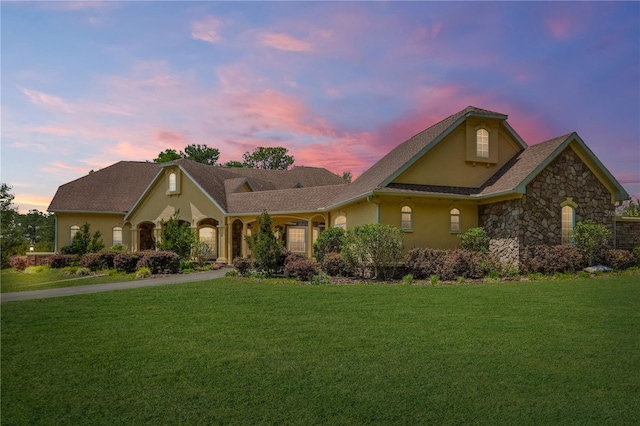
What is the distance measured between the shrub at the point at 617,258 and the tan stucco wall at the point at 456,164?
231 inches

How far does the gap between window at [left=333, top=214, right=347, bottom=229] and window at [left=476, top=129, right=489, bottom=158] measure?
7.12m

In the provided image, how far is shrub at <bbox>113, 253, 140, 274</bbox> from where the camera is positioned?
2069 cm

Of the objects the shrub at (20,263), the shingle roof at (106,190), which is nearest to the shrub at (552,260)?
the shrub at (20,263)

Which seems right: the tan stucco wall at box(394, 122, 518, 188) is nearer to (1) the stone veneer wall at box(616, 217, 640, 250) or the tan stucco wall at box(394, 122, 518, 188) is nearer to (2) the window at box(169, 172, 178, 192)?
(1) the stone veneer wall at box(616, 217, 640, 250)

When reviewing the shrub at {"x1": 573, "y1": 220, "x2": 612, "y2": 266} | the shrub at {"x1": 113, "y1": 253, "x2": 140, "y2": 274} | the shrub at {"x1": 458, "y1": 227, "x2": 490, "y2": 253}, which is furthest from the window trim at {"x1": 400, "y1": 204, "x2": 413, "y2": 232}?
the shrub at {"x1": 113, "y1": 253, "x2": 140, "y2": 274}

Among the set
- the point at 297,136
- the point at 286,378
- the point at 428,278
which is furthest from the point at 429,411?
the point at 297,136

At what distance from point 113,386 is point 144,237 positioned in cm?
2849

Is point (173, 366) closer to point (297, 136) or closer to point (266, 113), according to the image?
point (266, 113)

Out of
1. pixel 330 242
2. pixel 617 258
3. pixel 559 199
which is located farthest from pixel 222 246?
pixel 617 258

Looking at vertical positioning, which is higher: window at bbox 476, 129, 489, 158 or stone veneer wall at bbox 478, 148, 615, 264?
window at bbox 476, 129, 489, 158

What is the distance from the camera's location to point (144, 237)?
32.8 metres

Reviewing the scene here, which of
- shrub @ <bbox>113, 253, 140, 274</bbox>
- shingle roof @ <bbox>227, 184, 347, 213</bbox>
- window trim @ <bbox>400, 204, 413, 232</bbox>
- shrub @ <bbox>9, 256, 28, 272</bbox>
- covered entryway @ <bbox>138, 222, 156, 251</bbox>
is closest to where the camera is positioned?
window trim @ <bbox>400, 204, 413, 232</bbox>

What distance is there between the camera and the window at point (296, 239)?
29.3m

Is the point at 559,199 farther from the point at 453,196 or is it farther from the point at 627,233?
the point at 627,233
